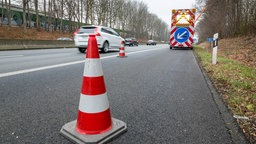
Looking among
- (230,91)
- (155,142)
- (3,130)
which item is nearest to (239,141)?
(155,142)

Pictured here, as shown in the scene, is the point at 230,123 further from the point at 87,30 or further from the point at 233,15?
the point at 233,15

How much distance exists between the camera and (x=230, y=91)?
3342 millimetres

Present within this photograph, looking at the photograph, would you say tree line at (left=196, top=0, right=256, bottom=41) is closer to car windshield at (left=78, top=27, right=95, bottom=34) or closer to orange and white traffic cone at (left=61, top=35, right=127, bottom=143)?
car windshield at (left=78, top=27, right=95, bottom=34)

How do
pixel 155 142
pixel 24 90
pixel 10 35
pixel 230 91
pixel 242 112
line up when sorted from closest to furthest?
pixel 155 142
pixel 242 112
pixel 24 90
pixel 230 91
pixel 10 35

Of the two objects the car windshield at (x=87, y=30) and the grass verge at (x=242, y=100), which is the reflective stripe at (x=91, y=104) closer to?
the grass verge at (x=242, y=100)

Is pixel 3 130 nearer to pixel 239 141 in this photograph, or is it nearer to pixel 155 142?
pixel 155 142

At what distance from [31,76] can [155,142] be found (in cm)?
366

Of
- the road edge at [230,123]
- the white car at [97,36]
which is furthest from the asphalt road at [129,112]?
the white car at [97,36]

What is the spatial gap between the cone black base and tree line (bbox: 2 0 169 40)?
2990cm

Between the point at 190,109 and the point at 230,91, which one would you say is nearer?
the point at 190,109

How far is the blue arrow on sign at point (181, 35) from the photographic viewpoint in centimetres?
1562

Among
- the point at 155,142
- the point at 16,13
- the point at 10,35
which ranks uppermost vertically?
the point at 16,13

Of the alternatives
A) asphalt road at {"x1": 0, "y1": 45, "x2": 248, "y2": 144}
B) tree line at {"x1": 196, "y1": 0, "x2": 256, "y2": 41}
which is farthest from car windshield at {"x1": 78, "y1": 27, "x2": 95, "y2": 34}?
tree line at {"x1": 196, "y1": 0, "x2": 256, "y2": 41}

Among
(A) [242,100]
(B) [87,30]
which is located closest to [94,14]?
(B) [87,30]
